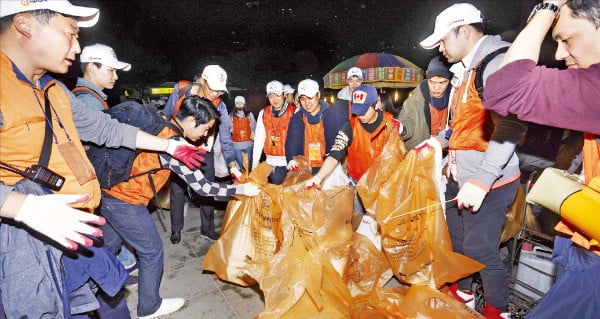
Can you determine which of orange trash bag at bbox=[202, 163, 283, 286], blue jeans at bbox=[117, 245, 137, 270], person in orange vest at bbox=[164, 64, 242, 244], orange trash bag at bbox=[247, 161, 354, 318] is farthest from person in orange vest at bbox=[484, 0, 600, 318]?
blue jeans at bbox=[117, 245, 137, 270]

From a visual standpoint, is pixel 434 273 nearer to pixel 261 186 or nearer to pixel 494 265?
pixel 494 265

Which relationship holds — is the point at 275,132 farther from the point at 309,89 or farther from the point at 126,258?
the point at 126,258

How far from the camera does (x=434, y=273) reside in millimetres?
2195

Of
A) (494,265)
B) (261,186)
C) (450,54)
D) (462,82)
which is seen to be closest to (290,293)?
(261,186)

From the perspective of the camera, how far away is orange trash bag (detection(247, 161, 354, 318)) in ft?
6.07

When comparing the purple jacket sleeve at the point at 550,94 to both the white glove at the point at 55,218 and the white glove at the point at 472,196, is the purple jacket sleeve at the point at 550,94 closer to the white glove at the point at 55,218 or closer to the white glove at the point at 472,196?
the white glove at the point at 472,196

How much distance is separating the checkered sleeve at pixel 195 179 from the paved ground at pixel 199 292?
0.96m

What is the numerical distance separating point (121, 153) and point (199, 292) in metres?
1.49

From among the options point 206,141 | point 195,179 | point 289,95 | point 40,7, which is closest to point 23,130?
point 40,7

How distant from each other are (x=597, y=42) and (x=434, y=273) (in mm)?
1761

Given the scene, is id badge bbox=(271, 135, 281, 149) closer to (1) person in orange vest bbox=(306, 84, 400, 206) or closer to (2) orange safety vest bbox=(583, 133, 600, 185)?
(1) person in orange vest bbox=(306, 84, 400, 206)

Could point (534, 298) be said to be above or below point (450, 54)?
below

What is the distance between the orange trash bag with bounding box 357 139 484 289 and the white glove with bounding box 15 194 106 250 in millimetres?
1765

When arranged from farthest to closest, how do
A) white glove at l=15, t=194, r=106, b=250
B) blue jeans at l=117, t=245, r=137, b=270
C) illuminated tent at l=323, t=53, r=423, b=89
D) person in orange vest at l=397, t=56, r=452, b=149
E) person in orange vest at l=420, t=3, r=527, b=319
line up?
Answer: 1. illuminated tent at l=323, t=53, r=423, b=89
2. blue jeans at l=117, t=245, r=137, b=270
3. person in orange vest at l=397, t=56, r=452, b=149
4. person in orange vest at l=420, t=3, r=527, b=319
5. white glove at l=15, t=194, r=106, b=250
